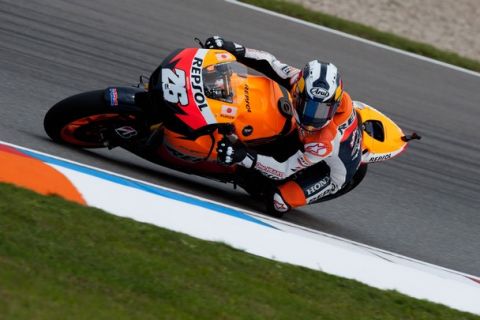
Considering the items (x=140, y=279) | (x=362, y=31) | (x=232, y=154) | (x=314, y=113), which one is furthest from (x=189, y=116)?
(x=362, y=31)

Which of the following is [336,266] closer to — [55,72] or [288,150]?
[288,150]

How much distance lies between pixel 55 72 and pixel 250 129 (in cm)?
265

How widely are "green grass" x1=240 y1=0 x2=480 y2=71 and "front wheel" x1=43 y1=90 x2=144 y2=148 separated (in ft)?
17.9

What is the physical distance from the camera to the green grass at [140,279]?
4.64m

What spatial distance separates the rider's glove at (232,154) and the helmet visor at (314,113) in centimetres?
46

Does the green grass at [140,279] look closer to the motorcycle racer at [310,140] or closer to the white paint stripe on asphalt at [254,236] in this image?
the white paint stripe on asphalt at [254,236]

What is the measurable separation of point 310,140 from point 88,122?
1658 mm

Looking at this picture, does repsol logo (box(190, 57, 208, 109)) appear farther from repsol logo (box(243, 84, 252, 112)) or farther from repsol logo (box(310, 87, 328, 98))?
repsol logo (box(310, 87, 328, 98))

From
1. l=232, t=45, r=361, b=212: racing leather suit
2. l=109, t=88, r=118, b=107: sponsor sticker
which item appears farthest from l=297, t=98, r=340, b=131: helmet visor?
l=109, t=88, r=118, b=107: sponsor sticker

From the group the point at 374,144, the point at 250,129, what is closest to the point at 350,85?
the point at 374,144

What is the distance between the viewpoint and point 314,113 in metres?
6.91

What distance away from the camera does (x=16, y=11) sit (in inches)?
393

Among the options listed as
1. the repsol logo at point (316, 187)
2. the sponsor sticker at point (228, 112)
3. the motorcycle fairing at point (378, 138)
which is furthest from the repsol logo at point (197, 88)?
the motorcycle fairing at point (378, 138)

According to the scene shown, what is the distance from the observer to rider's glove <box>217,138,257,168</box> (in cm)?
Result: 693
